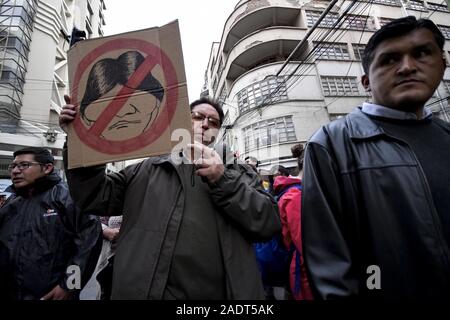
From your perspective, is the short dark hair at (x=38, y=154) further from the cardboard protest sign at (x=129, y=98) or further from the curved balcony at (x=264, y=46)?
the curved balcony at (x=264, y=46)

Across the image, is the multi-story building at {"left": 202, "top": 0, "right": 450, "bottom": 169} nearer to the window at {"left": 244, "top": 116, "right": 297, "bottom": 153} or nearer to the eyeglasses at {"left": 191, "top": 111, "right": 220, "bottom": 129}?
the window at {"left": 244, "top": 116, "right": 297, "bottom": 153}

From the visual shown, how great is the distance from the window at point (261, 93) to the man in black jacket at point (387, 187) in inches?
576

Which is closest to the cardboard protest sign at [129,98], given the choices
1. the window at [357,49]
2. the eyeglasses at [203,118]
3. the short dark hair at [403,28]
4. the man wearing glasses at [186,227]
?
the man wearing glasses at [186,227]

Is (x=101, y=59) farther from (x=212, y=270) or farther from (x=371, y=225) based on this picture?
(x=371, y=225)

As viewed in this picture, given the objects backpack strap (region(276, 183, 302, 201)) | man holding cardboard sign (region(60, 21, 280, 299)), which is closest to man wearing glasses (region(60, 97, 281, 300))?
man holding cardboard sign (region(60, 21, 280, 299))

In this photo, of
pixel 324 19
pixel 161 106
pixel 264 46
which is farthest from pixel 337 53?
pixel 161 106

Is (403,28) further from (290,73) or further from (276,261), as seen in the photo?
(290,73)

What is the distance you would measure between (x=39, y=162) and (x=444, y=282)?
320cm

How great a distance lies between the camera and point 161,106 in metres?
1.26

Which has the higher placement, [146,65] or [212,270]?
[146,65]

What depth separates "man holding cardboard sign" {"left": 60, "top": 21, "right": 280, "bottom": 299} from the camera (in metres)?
1.19

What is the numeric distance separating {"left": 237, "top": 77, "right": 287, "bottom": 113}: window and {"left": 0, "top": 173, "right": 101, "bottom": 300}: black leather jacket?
1450 centimetres
